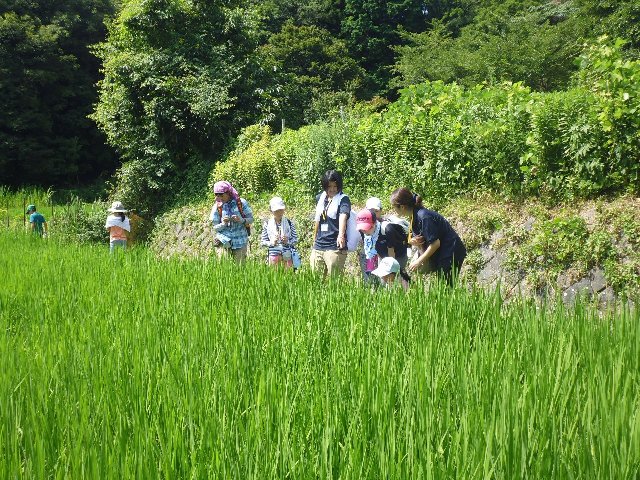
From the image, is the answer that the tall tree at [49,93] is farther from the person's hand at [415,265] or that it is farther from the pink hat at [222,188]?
the person's hand at [415,265]

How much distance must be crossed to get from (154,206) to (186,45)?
13.7 feet

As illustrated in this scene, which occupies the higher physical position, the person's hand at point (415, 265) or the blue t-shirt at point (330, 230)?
the blue t-shirt at point (330, 230)

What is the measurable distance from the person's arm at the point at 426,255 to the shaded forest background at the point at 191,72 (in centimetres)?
560

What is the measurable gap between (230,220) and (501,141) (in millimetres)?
2937

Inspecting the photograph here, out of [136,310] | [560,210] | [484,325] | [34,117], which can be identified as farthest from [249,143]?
[34,117]

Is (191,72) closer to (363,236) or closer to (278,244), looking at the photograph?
(278,244)

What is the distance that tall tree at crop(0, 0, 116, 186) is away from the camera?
71.9 feet

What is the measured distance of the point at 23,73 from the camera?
2203cm

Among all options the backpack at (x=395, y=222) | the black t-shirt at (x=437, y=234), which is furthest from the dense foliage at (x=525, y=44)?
the black t-shirt at (x=437, y=234)

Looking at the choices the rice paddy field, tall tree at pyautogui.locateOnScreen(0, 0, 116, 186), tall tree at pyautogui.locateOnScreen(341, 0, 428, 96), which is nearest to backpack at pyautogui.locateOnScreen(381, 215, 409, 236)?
the rice paddy field

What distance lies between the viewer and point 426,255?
4.02 meters

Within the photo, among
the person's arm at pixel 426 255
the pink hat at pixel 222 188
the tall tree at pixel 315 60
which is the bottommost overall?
the person's arm at pixel 426 255

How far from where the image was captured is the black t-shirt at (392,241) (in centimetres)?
440

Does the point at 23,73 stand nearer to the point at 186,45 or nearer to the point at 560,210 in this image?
the point at 186,45
